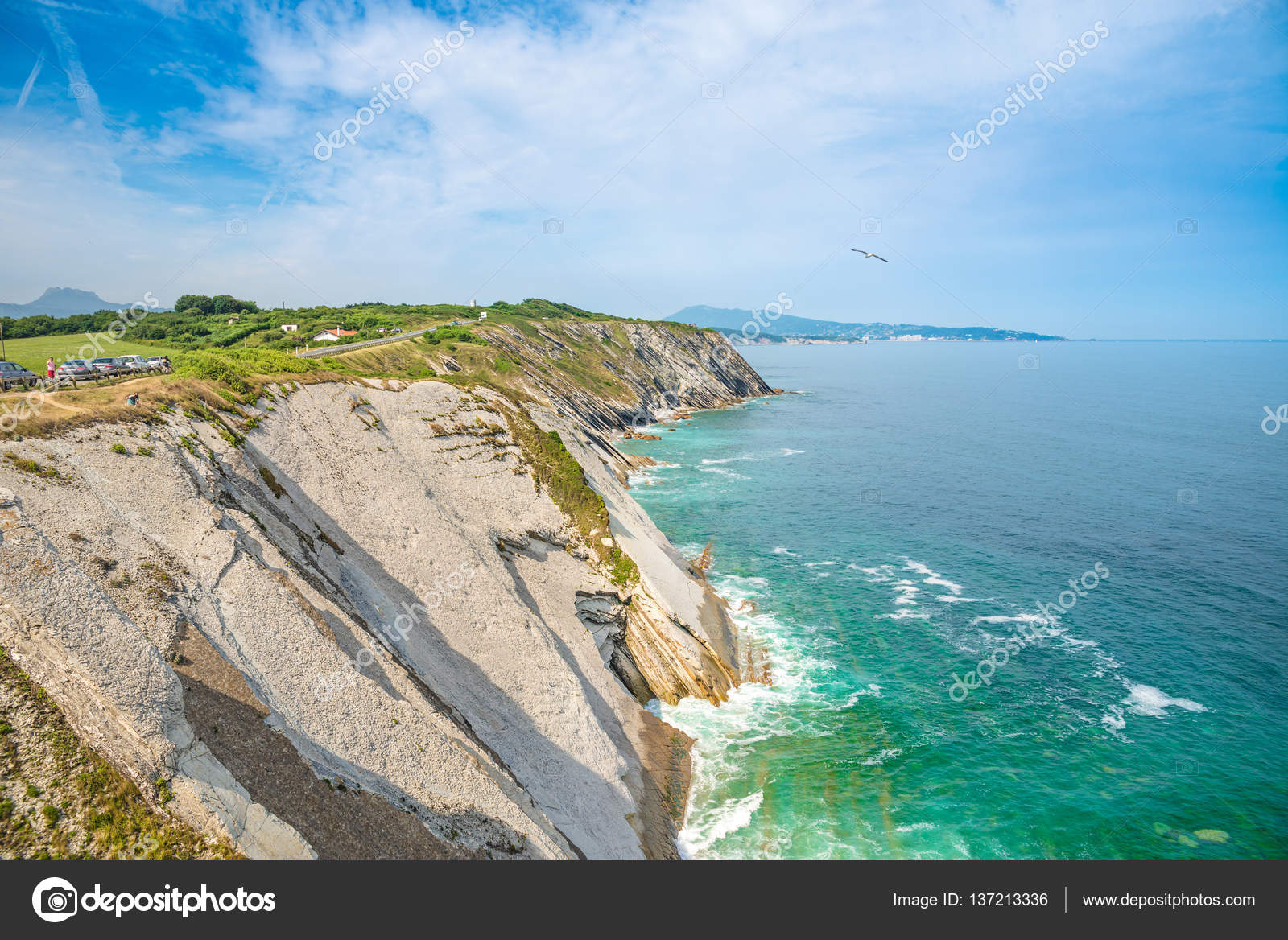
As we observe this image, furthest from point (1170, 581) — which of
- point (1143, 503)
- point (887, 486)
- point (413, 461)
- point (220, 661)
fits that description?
point (220, 661)

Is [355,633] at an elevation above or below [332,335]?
below

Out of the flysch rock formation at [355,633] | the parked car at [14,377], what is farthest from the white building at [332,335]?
the parked car at [14,377]

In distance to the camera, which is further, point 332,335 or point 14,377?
point 332,335

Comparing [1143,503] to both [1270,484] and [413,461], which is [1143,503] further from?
[413,461]
